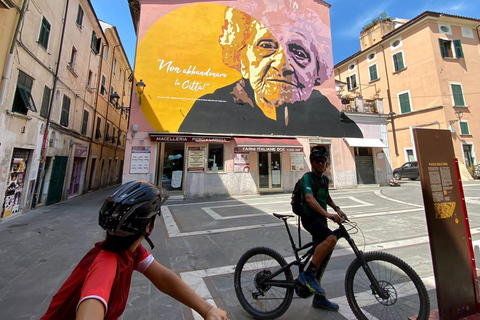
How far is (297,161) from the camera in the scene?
13.5 meters

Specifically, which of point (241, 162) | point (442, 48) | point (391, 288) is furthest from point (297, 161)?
point (442, 48)

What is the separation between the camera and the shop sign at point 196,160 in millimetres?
11833

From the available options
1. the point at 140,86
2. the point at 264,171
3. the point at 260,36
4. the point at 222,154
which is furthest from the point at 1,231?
the point at 260,36

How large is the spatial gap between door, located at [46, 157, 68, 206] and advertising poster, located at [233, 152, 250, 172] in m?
9.04

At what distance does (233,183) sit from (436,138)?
10264mm

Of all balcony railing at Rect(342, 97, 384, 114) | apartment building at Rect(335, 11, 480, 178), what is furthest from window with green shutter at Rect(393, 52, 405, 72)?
balcony railing at Rect(342, 97, 384, 114)

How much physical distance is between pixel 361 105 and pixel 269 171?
28.5 ft

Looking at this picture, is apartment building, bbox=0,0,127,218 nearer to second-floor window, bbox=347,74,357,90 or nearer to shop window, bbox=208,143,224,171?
shop window, bbox=208,143,224,171

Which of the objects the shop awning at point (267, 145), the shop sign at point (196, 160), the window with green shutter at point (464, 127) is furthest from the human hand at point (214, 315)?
the window with green shutter at point (464, 127)

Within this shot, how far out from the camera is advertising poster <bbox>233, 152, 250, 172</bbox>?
12.4 m

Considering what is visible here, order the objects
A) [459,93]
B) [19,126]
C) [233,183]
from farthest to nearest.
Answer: [459,93]
[233,183]
[19,126]

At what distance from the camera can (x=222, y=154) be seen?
12.4m

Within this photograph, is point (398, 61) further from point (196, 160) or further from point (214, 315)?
point (214, 315)

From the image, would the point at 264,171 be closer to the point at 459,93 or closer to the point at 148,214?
the point at 148,214
